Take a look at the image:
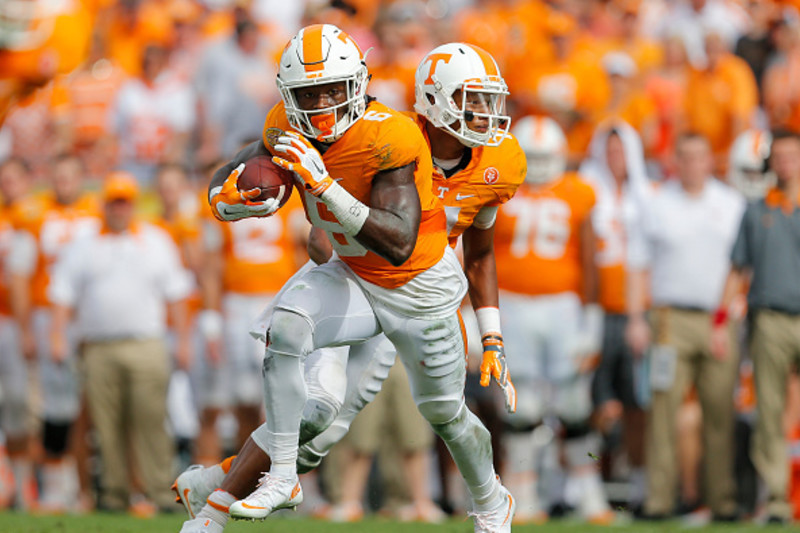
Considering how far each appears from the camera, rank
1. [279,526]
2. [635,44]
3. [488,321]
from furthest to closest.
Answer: [635,44], [279,526], [488,321]

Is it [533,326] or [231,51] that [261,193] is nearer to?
[533,326]

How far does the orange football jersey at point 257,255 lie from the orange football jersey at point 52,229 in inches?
41.6

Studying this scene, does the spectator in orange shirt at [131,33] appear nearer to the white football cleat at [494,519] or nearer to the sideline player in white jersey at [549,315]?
the sideline player in white jersey at [549,315]

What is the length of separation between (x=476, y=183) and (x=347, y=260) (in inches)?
26.1

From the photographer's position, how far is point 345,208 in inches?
165

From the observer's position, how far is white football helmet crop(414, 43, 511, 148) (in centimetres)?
483

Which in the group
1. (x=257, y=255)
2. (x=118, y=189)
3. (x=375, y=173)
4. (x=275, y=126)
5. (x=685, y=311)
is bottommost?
(x=685, y=311)

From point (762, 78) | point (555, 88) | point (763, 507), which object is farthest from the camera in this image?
point (762, 78)

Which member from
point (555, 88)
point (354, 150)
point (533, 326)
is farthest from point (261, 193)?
point (555, 88)

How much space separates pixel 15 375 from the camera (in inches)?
350

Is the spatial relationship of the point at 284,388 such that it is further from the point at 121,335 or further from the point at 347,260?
the point at 121,335

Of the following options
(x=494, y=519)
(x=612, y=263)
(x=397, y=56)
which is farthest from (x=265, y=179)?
(x=397, y=56)

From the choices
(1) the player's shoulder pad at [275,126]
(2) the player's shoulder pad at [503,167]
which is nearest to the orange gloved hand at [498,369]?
(2) the player's shoulder pad at [503,167]

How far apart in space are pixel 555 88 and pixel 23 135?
4527mm
